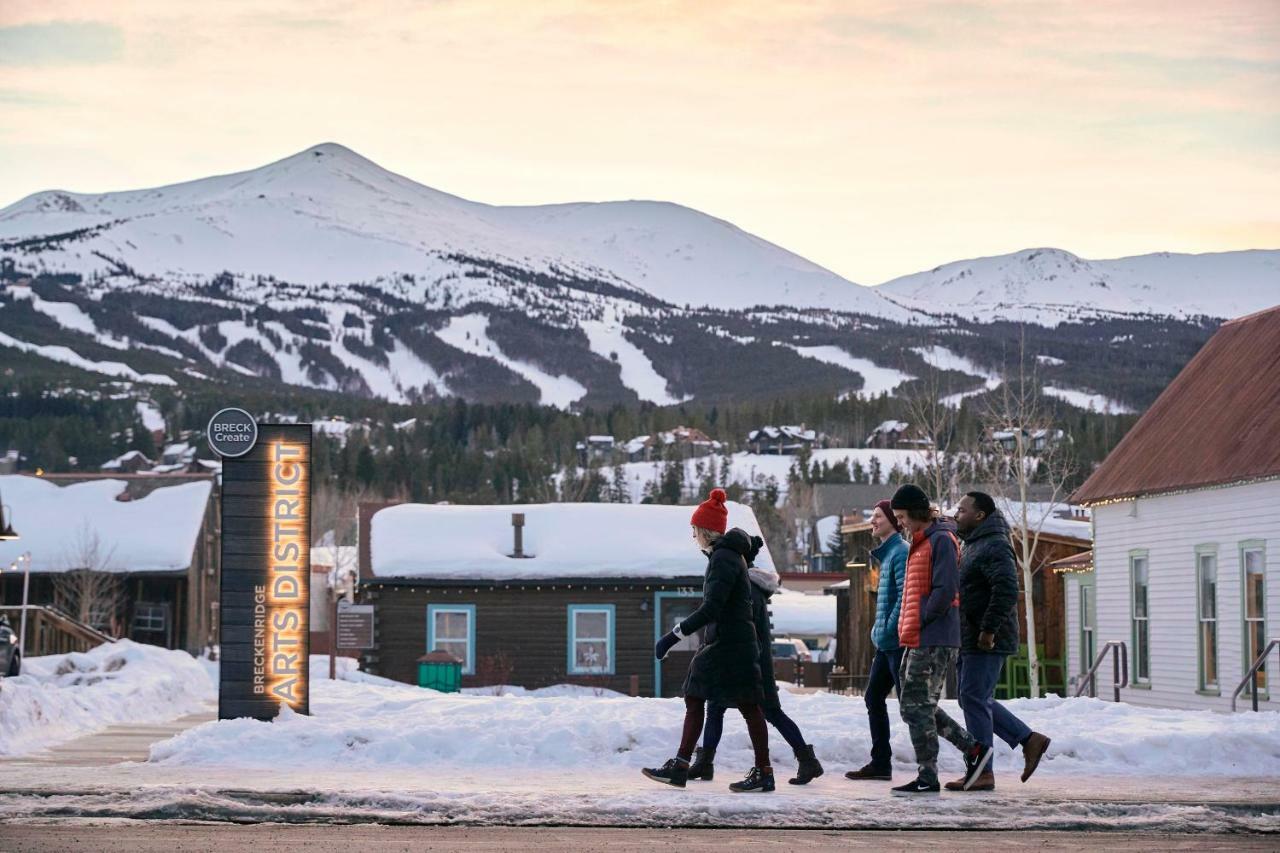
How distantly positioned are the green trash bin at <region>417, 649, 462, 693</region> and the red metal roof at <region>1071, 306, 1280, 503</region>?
1234 centimetres

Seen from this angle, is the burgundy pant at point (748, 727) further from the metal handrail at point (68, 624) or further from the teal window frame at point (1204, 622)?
the metal handrail at point (68, 624)

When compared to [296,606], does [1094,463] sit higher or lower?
higher

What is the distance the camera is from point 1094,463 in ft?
467

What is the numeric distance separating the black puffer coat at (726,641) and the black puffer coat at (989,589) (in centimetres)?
141

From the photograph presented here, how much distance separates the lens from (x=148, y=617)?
178 ft

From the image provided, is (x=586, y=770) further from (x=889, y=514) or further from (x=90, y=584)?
(x=90, y=584)

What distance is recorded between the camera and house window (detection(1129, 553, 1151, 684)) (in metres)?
26.8

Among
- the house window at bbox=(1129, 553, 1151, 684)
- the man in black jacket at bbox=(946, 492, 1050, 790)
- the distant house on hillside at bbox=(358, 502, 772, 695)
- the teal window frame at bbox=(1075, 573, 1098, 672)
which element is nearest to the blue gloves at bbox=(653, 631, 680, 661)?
the man in black jacket at bbox=(946, 492, 1050, 790)

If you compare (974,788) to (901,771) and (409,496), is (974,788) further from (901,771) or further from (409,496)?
(409,496)

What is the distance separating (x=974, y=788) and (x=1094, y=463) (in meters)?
135

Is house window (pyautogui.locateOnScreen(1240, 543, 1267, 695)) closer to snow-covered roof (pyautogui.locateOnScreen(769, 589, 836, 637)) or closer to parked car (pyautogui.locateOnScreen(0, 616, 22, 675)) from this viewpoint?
parked car (pyautogui.locateOnScreen(0, 616, 22, 675))

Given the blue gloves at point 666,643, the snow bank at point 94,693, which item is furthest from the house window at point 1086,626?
the blue gloves at point 666,643

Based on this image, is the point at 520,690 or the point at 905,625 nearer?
the point at 905,625

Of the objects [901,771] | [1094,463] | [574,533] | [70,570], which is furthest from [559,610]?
[1094,463]
